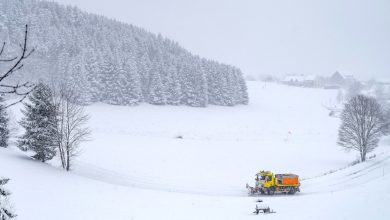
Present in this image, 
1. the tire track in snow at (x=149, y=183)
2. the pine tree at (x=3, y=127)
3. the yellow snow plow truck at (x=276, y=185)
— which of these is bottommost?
the tire track in snow at (x=149, y=183)

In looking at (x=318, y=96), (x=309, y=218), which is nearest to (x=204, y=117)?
(x=309, y=218)

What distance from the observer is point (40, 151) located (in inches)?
1249

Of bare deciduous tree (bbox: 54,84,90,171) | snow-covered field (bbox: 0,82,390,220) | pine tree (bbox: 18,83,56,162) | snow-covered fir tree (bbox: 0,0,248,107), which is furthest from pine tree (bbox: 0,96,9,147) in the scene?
snow-covered fir tree (bbox: 0,0,248,107)

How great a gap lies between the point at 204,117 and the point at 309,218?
66153 mm

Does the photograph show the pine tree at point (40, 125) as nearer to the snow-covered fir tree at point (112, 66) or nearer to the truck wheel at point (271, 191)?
the truck wheel at point (271, 191)

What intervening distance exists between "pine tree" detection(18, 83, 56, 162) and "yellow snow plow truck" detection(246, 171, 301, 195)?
2091cm

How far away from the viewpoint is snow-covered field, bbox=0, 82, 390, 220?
21.1m

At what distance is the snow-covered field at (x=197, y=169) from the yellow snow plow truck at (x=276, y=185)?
121cm

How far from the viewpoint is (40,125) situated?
31.4 metres

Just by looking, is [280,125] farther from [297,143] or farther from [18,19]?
[18,19]

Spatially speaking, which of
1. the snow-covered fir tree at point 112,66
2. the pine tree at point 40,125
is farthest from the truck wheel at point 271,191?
the snow-covered fir tree at point 112,66

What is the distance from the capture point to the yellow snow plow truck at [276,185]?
33.7m

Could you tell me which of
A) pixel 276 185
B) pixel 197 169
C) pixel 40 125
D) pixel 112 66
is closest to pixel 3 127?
pixel 40 125

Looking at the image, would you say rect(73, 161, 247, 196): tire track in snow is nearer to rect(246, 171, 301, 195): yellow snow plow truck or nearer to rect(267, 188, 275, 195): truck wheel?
rect(246, 171, 301, 195): yellow snow plow truck
